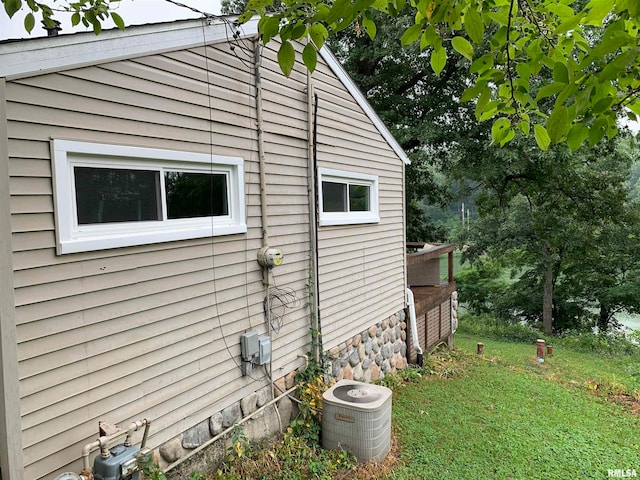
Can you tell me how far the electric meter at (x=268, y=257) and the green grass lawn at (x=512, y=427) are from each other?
2397 millimetres

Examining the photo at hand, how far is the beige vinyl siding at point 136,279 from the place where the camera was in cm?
247

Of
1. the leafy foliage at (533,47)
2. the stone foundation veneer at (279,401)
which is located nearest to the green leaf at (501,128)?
the leafy foliage at (533,47)

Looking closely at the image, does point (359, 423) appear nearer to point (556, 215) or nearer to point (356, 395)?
point (356, 395)

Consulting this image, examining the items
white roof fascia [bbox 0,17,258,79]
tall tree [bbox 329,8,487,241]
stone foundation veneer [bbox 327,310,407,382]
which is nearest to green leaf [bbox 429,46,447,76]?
white roof fascia [bbox 0,17,258,79]

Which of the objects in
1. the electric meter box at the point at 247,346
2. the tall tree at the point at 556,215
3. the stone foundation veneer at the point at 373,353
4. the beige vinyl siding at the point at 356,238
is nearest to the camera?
the electric meter box at the point at 247,346

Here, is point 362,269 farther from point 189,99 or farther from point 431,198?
point 431,198

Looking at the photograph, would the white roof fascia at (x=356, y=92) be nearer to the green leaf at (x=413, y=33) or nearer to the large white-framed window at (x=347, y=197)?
the large white-framed window at (x=347, y=197)

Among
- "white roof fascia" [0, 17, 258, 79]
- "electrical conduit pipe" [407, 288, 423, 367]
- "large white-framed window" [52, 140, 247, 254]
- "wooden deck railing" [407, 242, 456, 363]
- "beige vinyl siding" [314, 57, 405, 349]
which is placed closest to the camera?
"white roof fascia" [0, 17, 258, 79]

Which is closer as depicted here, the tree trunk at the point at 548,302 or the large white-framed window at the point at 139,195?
the large white-framed window at the point at 139,195

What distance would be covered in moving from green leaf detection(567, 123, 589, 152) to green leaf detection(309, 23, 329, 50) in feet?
3.00

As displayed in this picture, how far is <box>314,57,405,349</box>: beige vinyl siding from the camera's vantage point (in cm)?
537

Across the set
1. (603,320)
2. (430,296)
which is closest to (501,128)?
(430,296)

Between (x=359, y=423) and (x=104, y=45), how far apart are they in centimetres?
393

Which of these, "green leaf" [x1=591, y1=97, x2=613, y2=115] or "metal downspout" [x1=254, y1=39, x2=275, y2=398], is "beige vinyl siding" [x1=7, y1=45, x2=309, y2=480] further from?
"green leaf" [x1=591, y1=97, x2=613, y2=115]
